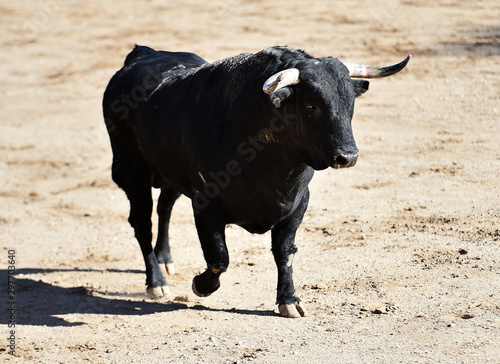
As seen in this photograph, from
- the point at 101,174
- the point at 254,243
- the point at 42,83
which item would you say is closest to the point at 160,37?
the point at 42,83

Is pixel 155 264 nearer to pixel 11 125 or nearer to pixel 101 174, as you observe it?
pixel 101 174

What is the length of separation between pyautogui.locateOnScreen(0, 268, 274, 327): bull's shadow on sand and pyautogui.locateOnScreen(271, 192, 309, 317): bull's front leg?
19cm

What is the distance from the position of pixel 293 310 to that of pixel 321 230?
6.62 ft

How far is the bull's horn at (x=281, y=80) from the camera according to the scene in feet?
16.0

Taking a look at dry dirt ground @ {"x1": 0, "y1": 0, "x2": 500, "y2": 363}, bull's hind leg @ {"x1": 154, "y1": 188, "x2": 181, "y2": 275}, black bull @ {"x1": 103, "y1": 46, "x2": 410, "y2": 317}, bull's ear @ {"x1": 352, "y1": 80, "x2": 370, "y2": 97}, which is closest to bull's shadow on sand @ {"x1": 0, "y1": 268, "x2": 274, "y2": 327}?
dry dirt ground @ {"x1": 0, "y1": 0, "x2": 500, "y2": 363}

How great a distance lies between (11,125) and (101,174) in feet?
10.8

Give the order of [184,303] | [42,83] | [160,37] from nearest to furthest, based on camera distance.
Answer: [184,303]
[42,83]
[160,37]

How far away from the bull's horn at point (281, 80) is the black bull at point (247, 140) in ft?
0.04

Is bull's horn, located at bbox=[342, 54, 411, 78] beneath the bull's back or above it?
above

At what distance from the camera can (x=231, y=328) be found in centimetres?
563

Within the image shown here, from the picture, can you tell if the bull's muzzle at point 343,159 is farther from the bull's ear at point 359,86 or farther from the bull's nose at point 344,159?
the bull's ear at point 359,86

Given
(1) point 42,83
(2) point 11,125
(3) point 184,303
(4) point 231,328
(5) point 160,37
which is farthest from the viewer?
(5) point 160,37

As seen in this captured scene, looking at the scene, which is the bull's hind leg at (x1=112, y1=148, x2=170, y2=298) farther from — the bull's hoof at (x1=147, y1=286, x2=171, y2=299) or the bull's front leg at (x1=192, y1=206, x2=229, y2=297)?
the bull's front leg at (x1=192, y1=206, x2=229, y2=297)

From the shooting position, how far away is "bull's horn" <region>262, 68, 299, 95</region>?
489cm
